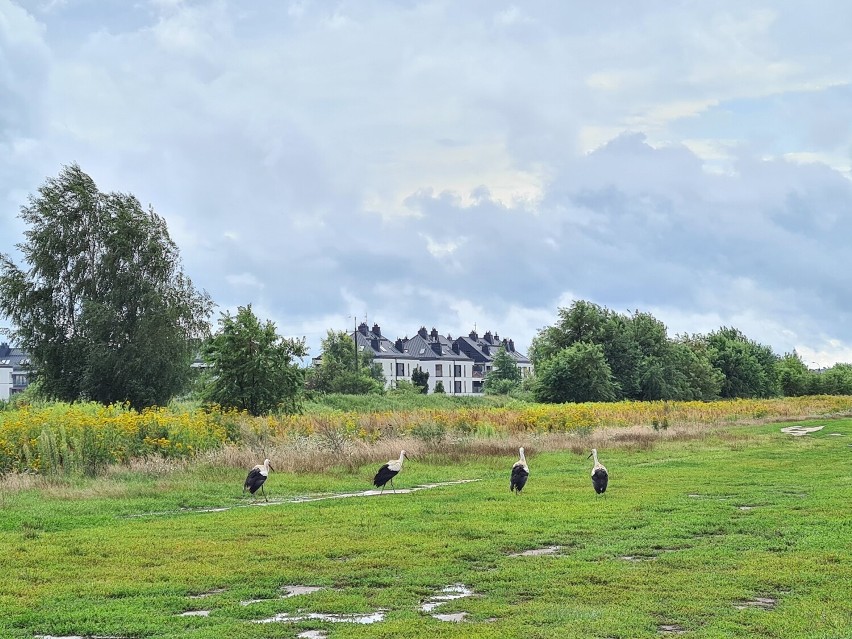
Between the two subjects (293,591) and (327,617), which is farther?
(293,591)

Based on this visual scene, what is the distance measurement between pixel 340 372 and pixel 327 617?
290 ft

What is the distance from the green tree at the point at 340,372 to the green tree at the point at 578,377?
25293 millimetres

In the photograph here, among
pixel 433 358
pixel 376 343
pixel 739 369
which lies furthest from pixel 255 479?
pixel 433 358

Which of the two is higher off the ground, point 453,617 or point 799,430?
point 799,430

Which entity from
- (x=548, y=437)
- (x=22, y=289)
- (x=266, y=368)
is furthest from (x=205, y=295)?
(x=548, y=437)

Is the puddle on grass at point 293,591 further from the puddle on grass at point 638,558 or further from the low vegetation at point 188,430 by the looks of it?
the low vegetation at point 188,430

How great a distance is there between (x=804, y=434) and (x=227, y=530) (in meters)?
34.7

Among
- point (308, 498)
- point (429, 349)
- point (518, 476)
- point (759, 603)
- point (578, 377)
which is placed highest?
point (429, 349)

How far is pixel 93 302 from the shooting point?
184 feet

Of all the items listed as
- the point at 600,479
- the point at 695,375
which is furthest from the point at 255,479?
the point at 695,375

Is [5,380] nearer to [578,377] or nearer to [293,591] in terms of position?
[578,377]

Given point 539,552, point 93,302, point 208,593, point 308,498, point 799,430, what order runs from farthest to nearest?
point 93,302
point 799,430
point 308,498
point 539,552
point 208,593

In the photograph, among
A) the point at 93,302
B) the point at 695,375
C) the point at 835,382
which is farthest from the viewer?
the point at 835,382

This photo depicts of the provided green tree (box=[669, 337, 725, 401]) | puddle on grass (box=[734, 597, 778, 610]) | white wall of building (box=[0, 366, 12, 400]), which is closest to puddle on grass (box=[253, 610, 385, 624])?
puddle on grass (box=[734, 597, 778, 610])
